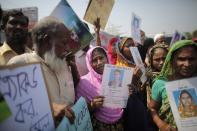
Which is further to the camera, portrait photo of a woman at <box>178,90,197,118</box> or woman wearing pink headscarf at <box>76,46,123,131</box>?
woman wearing pink headscarf at <box>76,46,123,131</box>

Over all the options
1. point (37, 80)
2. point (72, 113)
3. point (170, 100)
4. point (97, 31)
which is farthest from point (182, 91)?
point (97, 31)

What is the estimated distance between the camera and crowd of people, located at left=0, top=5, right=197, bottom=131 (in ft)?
9.18

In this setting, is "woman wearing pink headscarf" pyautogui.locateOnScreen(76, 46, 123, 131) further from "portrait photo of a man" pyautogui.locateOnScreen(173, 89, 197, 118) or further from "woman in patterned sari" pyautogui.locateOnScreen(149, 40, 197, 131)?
"portrait photo of a man" pyautogui.locateOnScreen(173, 89, 197, 118)

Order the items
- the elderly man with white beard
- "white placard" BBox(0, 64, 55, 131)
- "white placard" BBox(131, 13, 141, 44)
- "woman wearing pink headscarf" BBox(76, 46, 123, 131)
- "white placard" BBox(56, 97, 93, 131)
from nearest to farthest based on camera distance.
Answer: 1. "white placard" BBox(0, 64, 55, 131)
2. "white placard" BBox(56, 97, 93, 131)
3. the elderly man with white beard
4. "woman wearing pink headscarf" BBox(76, 46, 123, 131)
5. "white placard" BBox(131, 13, 141, 44)

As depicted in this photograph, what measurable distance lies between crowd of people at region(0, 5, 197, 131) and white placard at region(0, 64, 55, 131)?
0.19m

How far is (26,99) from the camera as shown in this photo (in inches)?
81.4

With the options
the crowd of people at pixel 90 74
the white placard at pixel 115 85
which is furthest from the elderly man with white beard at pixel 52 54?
the white placard at pixel 115 85

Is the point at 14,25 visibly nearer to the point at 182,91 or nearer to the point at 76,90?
the point at 76,90

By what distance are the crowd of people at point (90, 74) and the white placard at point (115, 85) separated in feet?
0.23

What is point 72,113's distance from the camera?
2.54 m

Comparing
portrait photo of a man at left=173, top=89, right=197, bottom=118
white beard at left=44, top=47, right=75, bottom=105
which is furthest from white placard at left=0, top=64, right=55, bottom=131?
portrait photo of a man at left=173, top=89, right=197, bottom=118

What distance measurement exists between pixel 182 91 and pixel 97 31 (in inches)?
81.5

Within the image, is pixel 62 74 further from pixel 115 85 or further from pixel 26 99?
pixel 26 99

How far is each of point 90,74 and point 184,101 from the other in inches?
44.4
